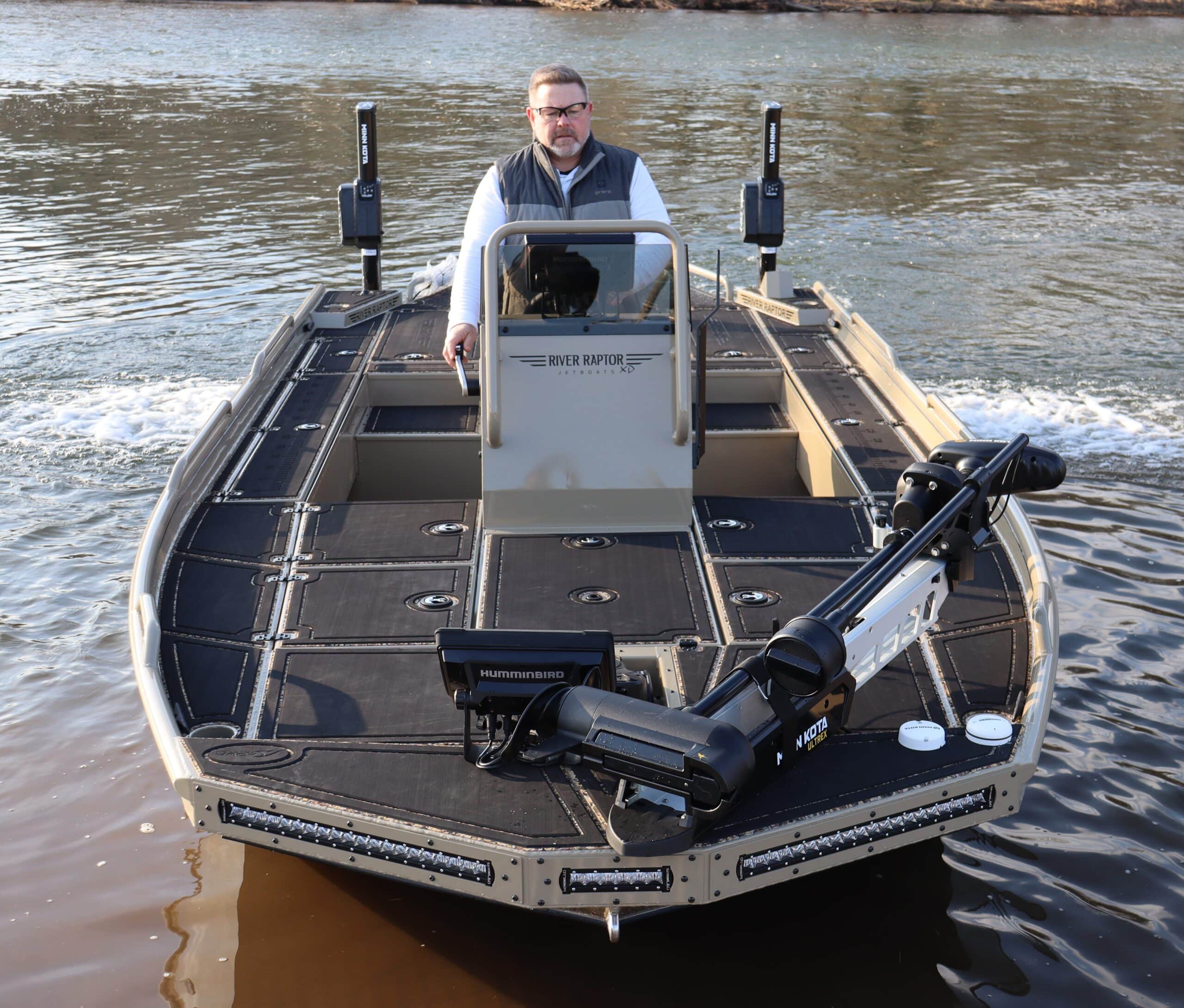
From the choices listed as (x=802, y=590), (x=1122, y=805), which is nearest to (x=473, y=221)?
(x=802, y=590)

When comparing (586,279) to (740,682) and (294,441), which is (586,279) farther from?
(740,682)

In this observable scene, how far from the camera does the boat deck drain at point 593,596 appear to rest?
440 cm

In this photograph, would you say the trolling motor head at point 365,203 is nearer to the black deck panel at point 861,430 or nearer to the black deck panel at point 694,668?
the black deck panel at point 861,430

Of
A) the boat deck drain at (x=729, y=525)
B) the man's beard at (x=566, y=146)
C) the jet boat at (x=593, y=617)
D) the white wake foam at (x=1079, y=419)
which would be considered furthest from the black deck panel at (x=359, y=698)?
the white wake foam at (x=1079, y=419)

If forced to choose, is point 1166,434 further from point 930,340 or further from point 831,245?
point 831,245

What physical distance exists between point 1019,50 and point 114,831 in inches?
1367

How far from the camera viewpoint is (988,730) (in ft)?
11.8

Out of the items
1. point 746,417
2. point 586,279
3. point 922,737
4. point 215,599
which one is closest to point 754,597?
point 922,737

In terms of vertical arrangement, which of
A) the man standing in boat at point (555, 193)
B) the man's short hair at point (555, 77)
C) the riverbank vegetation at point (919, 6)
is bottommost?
the man standing in boat at point (555, 193)

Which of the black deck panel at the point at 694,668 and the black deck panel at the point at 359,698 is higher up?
the black deck panel at the point at 694,668

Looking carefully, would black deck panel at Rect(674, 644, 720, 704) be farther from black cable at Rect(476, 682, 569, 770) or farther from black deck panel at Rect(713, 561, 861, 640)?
black cable at Rect(476, 682, 569, 770)

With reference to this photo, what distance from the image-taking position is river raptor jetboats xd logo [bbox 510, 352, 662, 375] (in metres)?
4.82

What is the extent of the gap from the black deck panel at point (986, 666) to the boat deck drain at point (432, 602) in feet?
5.55

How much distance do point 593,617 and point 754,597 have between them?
1.97 ft
